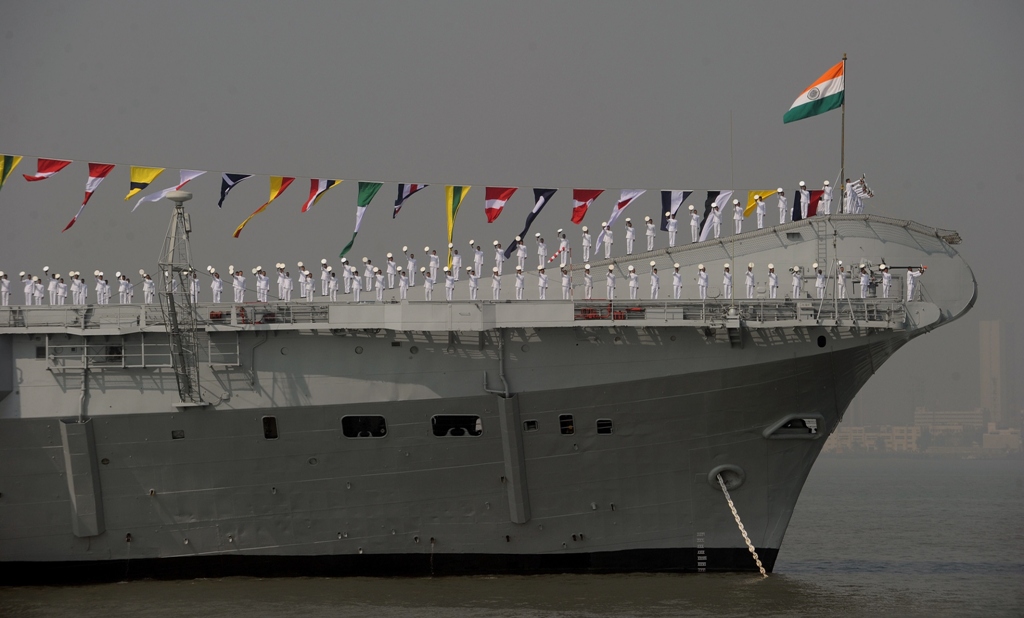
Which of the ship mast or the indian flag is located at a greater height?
the indian flag

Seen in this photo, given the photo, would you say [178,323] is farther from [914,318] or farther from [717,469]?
[914,318]

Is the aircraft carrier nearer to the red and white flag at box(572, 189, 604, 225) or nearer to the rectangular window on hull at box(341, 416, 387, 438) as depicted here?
the rectangular window on hull at box(341, 416, 387, 438)

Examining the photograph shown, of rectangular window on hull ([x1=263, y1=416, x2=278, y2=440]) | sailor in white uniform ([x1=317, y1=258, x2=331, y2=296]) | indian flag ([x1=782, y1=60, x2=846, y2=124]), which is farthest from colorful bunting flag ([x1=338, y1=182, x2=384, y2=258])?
indian flag ([x1=782, y1=60, x2=846, y2=124])

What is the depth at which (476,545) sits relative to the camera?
90.4 ft

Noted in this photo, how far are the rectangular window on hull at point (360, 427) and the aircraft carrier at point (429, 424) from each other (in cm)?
5

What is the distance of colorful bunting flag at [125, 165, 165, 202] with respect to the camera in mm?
29562

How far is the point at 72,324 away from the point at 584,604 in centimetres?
1380

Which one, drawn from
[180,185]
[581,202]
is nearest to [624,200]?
[581,202]

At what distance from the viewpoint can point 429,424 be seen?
27.2 meters

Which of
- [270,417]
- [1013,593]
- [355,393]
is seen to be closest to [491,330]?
[355,393]

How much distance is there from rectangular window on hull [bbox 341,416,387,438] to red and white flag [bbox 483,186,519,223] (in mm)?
6433

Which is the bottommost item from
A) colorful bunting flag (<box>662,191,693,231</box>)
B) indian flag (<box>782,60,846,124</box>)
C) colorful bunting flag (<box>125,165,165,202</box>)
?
colorful bunting flag (<box>662,191,693,231</box>)

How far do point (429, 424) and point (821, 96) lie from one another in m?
13.3

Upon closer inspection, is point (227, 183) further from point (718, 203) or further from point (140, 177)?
point (718, 203)
